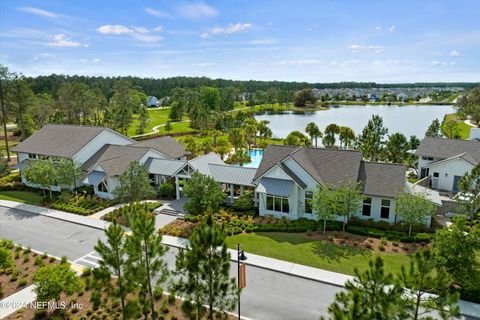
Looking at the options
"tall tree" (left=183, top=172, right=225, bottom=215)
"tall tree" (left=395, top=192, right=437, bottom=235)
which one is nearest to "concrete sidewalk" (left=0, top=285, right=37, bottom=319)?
"tall tree" (left=183, top=172, right=225, bottom=215)

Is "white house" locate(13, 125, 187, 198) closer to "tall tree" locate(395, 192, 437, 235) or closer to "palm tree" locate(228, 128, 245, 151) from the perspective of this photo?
"palm tree" locate(228, 128, 245, 151)

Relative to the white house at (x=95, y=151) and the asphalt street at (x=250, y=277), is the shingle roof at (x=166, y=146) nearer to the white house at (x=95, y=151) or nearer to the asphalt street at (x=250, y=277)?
the white house at (x=95, y=151)

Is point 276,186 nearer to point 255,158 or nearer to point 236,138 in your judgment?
point 255,158

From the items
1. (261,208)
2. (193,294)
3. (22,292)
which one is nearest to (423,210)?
(261,208)

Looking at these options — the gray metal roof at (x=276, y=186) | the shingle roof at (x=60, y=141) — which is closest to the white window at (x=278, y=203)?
the gray metal roof at (x=276, y=186)

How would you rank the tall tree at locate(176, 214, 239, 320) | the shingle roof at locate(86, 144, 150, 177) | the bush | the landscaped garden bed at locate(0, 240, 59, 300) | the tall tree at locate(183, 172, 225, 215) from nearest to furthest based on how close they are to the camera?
the tall tree at locate(176, 214, 239, 320) < the landscaped garden bed at locate(0, 240, 59, 300) < the tall tree at locate(183, 172, 225, 215) < the bush < the shingle roof at locate(86, 144, 150, 177)

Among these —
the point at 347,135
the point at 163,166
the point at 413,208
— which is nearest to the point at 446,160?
the point at 413,208
